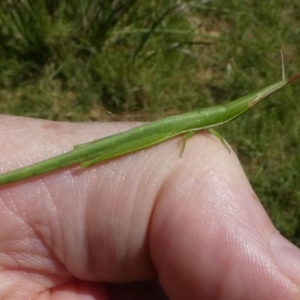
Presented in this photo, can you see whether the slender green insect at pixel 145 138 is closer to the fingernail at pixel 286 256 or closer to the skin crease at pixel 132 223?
the skin crease at pixel 132 223

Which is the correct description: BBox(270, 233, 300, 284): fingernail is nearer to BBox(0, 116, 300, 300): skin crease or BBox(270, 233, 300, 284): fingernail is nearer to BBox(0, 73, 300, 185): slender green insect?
BBox(0, 116, 300, 300): skin crease

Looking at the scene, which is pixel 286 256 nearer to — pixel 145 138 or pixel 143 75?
pixel 145 138

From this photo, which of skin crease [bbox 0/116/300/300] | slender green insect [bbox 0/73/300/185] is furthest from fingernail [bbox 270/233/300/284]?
slender green insect [bbox 0/73/300/185]

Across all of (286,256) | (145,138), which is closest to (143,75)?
(145,138)

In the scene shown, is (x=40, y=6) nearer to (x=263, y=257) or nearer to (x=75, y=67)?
(x=75, y=67)

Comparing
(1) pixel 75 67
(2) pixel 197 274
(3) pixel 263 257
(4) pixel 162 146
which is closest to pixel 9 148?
(4) pixel 162 146

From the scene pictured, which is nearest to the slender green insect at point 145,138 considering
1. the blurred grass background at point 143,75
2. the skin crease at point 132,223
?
the skin crease at point 132,223
